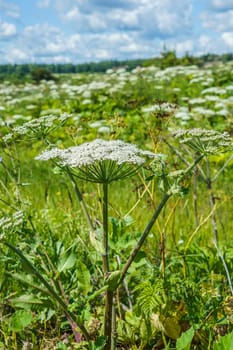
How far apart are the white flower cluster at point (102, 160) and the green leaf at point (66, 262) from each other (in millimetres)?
530

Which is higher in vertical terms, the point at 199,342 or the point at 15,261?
the point at 15,261

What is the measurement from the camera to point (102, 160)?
1.40 meters

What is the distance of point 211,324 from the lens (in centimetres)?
186

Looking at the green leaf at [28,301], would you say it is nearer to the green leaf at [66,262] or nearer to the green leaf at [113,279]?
the green leaf at [66,262]

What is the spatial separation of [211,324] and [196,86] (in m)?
10.4

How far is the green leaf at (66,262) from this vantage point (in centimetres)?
191

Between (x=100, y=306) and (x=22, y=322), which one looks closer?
(x=22, y=322)

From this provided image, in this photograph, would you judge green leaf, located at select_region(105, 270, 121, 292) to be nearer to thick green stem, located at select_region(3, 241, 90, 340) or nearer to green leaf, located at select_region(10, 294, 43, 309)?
thick green stem, located at select_region(3, 241, 90, 340)

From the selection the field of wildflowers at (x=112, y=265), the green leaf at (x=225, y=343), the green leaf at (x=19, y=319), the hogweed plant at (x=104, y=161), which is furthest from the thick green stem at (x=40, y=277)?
the green leaf at (x=225, y=343)

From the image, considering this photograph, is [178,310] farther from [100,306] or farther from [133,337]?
[100,306]

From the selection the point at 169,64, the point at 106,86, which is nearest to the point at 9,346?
the point at 106,86

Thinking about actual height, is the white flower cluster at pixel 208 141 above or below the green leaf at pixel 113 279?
above

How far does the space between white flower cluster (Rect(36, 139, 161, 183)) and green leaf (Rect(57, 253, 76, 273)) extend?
530mm

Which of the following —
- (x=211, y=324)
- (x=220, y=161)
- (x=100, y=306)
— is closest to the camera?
(x=211, y=324)
